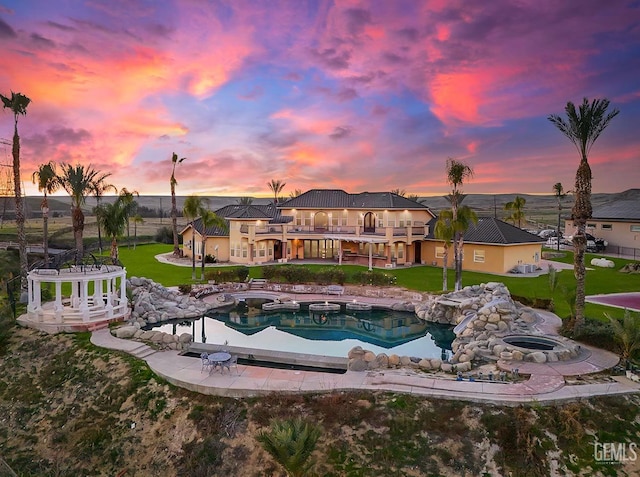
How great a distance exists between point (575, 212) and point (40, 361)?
73.7 feet

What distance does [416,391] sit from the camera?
1198cm

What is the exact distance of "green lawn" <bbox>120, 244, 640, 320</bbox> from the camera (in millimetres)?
25078

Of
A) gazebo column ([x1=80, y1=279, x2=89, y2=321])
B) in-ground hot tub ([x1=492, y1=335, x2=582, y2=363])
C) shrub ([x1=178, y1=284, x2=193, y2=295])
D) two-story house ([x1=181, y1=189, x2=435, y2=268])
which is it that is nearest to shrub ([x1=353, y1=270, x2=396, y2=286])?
two-story house ([x1=181, y1=189, x2=435, y2=268])

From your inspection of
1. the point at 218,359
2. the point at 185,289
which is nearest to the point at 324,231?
the point at 185,289

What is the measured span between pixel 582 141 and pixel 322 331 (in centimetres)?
1485

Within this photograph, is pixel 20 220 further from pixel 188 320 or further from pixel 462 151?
pixel 462 151

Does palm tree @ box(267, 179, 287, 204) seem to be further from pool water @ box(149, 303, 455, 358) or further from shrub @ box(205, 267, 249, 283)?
pool water @ box(149, 303, 455, 358)

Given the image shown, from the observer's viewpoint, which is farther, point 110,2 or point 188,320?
point 188,320

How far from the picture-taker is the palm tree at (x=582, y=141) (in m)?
15.8

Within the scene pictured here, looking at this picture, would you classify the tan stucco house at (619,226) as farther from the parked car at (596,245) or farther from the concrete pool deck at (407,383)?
the concrete pool deck at (407,383)

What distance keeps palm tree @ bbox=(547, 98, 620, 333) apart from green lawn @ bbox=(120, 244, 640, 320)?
3925 millimetres

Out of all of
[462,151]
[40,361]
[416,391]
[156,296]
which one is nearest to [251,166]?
[462,151]

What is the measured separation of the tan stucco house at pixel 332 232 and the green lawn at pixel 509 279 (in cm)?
326

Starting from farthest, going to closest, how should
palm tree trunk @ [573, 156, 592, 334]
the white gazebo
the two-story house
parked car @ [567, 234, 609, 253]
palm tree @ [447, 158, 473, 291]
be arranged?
parked car @ [567, 234, 609, 253]
the two-story house
palm tree @ [447, 158, 473, 291]
the white gazebo
palm tree trunk @ [573, 156, 592, 334]
